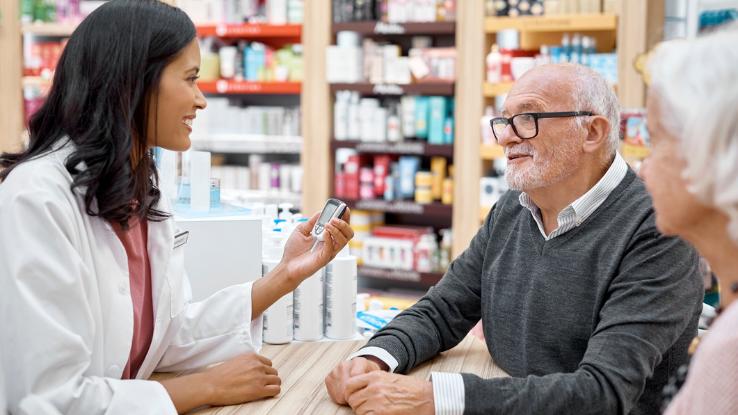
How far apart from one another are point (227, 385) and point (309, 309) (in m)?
0.60

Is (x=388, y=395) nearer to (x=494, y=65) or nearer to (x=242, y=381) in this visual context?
(x=242, y=381)

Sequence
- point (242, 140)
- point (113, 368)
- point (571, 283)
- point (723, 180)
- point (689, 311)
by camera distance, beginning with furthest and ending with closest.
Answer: point (242, 140)
point (571, 283)
point (689, 311)
point (113, 368)
point (723, 180)

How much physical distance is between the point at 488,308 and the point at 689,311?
21.6 inches

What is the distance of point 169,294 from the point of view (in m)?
2.00

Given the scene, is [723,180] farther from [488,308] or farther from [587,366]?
[488,308]

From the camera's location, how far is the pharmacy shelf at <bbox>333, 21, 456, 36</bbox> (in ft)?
18.2

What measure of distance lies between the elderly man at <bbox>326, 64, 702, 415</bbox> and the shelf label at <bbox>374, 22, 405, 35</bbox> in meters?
3.48

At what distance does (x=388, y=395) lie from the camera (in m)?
1.81

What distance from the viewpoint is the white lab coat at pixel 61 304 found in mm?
1544

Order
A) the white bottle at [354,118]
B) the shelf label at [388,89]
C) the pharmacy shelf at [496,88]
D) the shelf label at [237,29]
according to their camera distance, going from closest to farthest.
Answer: the pharmacy shelf at [496,88]
the shelf label at [388,89]
the white bottle at [354,118]
the shelf label at [237,29]

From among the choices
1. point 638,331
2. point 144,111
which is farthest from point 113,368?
point 638,331

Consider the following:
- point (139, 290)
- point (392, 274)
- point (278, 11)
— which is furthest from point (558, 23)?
point (139, 290)

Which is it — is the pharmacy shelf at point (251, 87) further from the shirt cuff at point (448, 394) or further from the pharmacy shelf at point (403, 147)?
the shirt cuff at point (448, 394)

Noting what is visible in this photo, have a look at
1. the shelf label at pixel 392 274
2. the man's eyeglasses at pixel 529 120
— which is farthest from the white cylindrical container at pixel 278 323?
the shelf label at pixel 392 274
